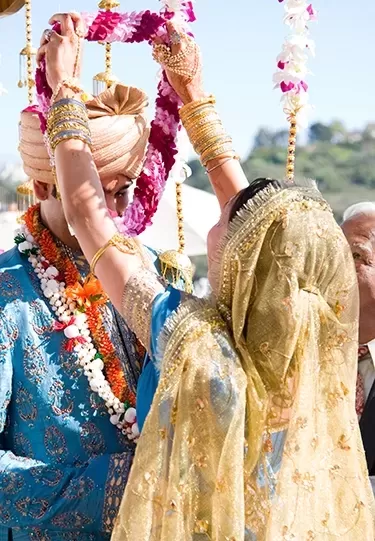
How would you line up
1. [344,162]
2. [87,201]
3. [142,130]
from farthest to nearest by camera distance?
1. [344,162]
2. [142,130]
3. [87,201]

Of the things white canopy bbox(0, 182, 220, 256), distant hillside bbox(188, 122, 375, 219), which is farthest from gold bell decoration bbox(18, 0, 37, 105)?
distant hillside bbox(188, 122, 375, 219)

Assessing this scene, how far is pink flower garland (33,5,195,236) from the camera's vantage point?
9.35 ft

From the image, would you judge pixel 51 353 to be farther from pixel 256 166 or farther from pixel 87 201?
pixel 256 166

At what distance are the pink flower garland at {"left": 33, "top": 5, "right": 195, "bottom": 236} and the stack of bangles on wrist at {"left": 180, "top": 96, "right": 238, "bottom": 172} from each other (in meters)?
0.12

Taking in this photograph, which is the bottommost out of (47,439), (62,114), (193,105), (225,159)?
(47,439)

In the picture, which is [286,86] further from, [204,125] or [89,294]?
[89,294]

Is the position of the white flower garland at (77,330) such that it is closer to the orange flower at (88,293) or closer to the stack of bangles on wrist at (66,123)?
the orange flower at (88,293)

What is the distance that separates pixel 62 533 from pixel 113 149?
1065 mm

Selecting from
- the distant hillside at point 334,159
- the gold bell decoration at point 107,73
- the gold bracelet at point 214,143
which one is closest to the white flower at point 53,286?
the gold bracelet at point 214,143

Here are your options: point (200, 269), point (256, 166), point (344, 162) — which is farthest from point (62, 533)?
point (344, 162)

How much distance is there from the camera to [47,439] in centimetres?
276

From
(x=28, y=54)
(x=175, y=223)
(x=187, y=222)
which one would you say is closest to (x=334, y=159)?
(x=187, y=222)

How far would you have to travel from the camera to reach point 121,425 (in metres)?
2.80

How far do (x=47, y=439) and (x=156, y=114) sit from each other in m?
1.03
